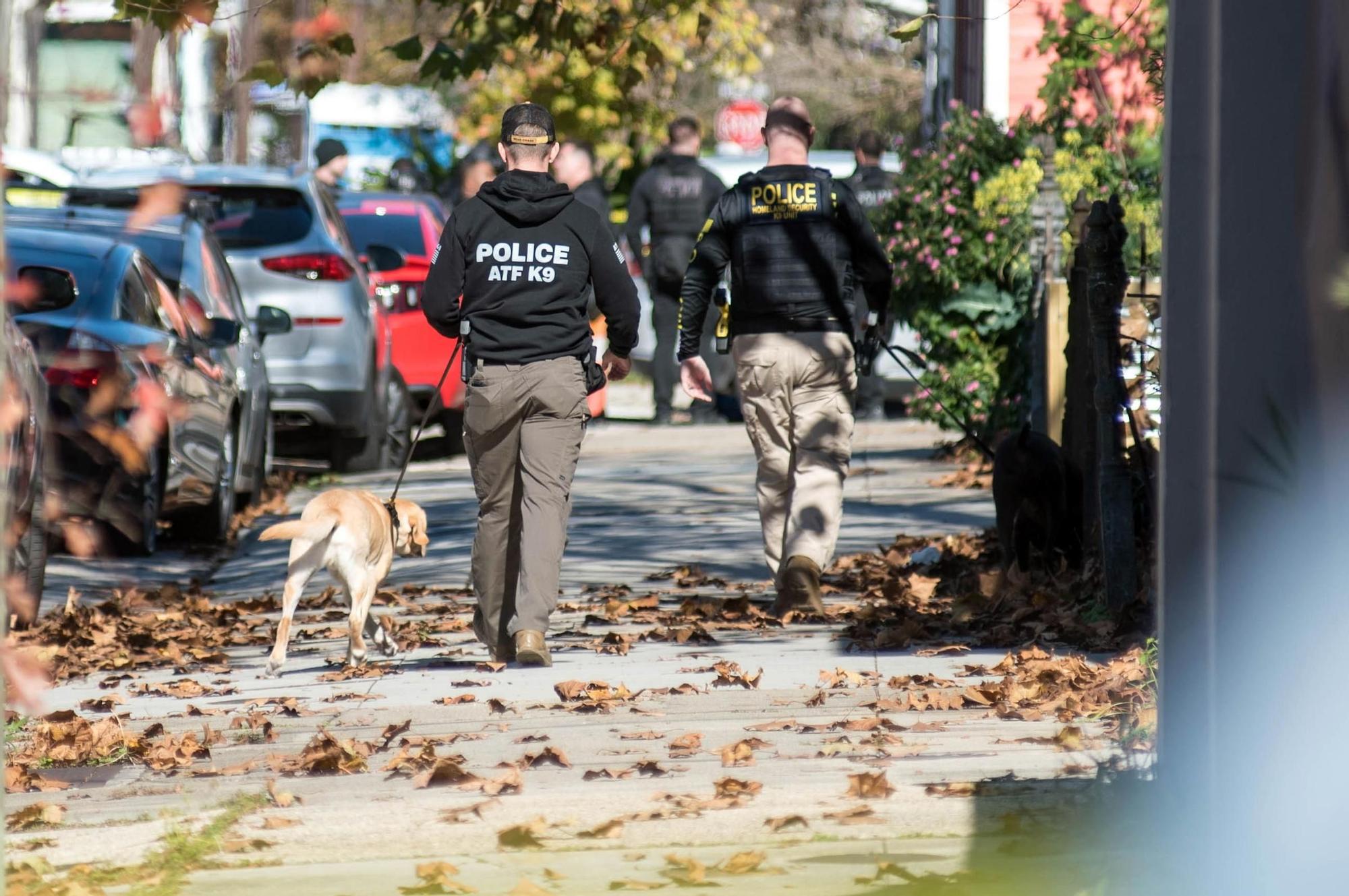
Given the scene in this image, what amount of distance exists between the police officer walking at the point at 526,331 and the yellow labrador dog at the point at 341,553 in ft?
1.20

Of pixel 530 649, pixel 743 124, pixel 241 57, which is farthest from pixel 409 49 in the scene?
pixel 743 124

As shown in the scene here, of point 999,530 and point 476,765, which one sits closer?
point 476,765

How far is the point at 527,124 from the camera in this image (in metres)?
7.38

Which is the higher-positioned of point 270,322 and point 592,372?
point 270,322

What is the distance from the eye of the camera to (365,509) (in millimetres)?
7414

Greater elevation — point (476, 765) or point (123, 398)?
point (123, 398)

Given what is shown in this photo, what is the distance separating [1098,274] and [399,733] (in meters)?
3.01

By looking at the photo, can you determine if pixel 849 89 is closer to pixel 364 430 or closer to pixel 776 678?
pixel 364 430

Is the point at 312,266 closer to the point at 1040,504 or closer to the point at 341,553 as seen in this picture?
the point at 1040,504

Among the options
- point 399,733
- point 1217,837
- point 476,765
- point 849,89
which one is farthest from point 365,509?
point 849,89

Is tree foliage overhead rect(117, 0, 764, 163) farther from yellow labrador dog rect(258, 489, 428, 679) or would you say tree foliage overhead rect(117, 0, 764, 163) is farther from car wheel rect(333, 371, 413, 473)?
car wheel rect(333, 371, 413, 473)

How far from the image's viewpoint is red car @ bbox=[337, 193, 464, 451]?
51.1 feet

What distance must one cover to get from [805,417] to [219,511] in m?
3.99

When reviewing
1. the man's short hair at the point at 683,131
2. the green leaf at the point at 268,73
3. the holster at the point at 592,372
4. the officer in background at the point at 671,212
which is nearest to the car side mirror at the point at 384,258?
the officer in background at the point at 671,212
